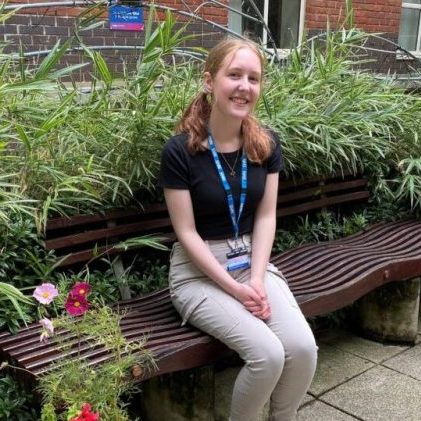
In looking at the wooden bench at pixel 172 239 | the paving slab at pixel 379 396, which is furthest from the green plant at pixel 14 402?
the paving slab at pixel 379 396

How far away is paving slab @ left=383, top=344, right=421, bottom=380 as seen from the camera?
3375 millimetres

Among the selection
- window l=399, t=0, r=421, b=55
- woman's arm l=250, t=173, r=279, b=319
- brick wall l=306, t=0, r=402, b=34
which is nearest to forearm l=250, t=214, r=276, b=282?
woman's arm l=250, t=173, r=279, b=319

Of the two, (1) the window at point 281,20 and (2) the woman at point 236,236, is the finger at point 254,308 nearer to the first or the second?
(2) the woman at point 236,236

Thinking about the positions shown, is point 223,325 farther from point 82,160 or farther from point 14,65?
point 14,65

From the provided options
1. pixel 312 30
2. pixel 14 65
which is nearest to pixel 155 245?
pixel 14 65

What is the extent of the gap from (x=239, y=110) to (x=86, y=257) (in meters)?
1.01

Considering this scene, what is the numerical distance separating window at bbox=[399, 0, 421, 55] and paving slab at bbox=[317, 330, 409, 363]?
280 inches

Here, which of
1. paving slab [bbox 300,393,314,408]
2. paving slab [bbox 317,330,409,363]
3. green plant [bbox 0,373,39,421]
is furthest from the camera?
paving slab [bbox 317,330,409,363]

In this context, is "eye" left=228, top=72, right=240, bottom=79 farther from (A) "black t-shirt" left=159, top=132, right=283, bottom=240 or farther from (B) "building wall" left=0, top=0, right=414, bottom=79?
(B) "building wall" left=0, top=0, right=414, bottom=79

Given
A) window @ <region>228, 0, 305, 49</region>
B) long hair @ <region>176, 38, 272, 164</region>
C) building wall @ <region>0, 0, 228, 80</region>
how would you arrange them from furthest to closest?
window @ <region>228, 0, 305, 49</region> → building wall @ <region>0, 0, 228, 80</region> → long hair @ <region>176, 38, 272, 164</region>

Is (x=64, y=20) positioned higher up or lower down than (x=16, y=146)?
higher up

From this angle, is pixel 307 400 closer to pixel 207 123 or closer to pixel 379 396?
pixel 379 396

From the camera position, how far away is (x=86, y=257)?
2.90 meters

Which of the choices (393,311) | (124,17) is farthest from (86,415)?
(124,17)
